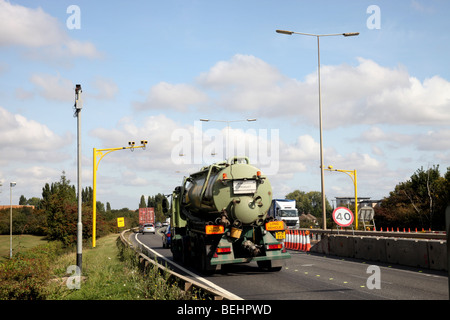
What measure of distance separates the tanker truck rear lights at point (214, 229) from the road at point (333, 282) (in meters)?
1.39

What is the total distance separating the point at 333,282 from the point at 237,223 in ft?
12.4

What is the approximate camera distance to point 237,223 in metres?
15.8

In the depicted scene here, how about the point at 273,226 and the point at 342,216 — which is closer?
the point at 273,226

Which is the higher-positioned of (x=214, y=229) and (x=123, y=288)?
(x=214, y=229)

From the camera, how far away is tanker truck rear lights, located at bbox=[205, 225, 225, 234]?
15.7 meters

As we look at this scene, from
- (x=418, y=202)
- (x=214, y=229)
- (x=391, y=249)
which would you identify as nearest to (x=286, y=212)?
(x=418, y=202)

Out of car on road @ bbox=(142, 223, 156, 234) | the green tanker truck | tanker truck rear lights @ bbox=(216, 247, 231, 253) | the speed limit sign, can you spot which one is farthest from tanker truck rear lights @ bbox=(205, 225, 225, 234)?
car on road @ bbox=(142, 223, 156, 234)

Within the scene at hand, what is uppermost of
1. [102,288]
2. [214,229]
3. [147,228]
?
[214,229]

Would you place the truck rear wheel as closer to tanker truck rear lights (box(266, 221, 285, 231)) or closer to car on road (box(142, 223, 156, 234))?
tanker truck rear lights (box(266, 221, 285, 231))

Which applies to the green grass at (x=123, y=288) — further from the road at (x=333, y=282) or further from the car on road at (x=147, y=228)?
the car on road at (x=147, y=228)

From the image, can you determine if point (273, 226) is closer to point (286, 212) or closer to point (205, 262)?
point (205, 262)

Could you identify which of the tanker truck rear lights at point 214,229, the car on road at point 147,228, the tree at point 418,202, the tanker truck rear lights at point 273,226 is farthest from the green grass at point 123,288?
the car on road at point 147,228
